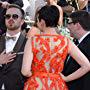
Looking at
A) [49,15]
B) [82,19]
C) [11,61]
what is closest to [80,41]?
[82,19]

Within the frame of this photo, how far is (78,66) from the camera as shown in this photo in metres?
4.18

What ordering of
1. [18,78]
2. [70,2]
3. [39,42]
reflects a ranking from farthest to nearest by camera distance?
[70,2], [18,78], [39,42]

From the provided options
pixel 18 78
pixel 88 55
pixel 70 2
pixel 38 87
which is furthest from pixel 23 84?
pixel 70 2

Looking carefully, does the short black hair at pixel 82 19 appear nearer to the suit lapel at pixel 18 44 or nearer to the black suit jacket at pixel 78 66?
the black suit jacket at pixel 78 66

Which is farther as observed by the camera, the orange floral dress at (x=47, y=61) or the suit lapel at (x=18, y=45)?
the suit lapel at (x=18, y=45)

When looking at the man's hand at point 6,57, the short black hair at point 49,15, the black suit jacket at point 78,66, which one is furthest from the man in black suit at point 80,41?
the man's hand at point 6,57

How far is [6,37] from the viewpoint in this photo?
431 cm

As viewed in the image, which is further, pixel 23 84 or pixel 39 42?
pixel 23 84

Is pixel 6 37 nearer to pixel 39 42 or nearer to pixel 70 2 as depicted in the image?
pixel 39 42

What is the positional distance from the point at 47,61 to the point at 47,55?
0.21 ft

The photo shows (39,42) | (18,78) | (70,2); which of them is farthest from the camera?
(70,2)

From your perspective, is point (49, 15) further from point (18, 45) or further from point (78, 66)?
point (78, 66)

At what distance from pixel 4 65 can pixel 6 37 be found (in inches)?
13.2

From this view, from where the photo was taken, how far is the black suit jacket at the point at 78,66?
4.20m
